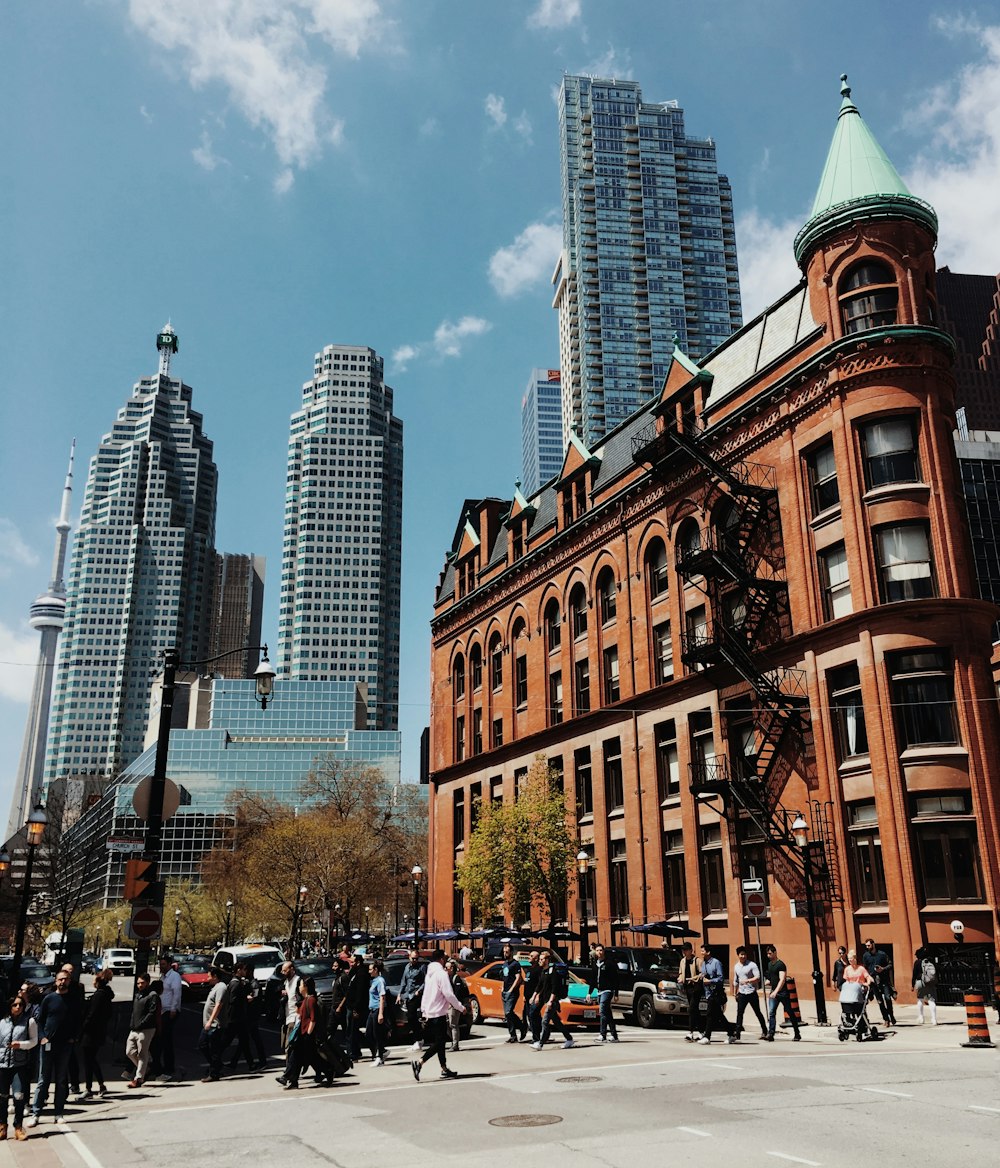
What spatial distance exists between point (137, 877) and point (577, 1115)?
10.1 meters

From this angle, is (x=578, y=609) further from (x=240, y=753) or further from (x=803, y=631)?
(x=240, y=753)

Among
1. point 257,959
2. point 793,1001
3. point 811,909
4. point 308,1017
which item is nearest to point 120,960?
point 257,959

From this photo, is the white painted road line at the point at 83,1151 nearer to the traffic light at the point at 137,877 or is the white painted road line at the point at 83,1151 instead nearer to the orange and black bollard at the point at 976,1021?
the traffic light at the point at 137,877

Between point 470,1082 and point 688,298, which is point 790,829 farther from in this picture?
point 688,298

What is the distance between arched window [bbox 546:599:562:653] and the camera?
52.3 meters

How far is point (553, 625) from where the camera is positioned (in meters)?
52.9

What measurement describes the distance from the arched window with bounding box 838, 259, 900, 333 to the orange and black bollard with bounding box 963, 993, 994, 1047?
72.7 ft

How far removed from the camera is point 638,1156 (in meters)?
10.2

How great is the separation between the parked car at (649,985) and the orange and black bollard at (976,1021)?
25.6 ft

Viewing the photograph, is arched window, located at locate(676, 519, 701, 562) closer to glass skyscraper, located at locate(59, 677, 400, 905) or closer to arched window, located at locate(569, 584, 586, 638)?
arched window, located at locate(569, 584, 586, 638)

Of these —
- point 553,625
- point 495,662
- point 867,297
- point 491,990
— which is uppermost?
point 867,297

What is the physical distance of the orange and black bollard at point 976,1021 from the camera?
64.5 feet

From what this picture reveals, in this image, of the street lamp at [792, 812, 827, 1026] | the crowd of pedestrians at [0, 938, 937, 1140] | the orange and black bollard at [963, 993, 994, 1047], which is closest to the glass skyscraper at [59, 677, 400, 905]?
the street lamp at [792, 812, 827, 1026]

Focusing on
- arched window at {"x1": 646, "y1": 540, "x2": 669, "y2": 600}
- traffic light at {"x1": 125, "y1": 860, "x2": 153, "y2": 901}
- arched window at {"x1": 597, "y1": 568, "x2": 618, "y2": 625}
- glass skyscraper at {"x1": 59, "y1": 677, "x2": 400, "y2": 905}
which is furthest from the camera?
glass skyscraper at {"x1": 59, "y1": 677, "x2": 400, "y2": 905}
